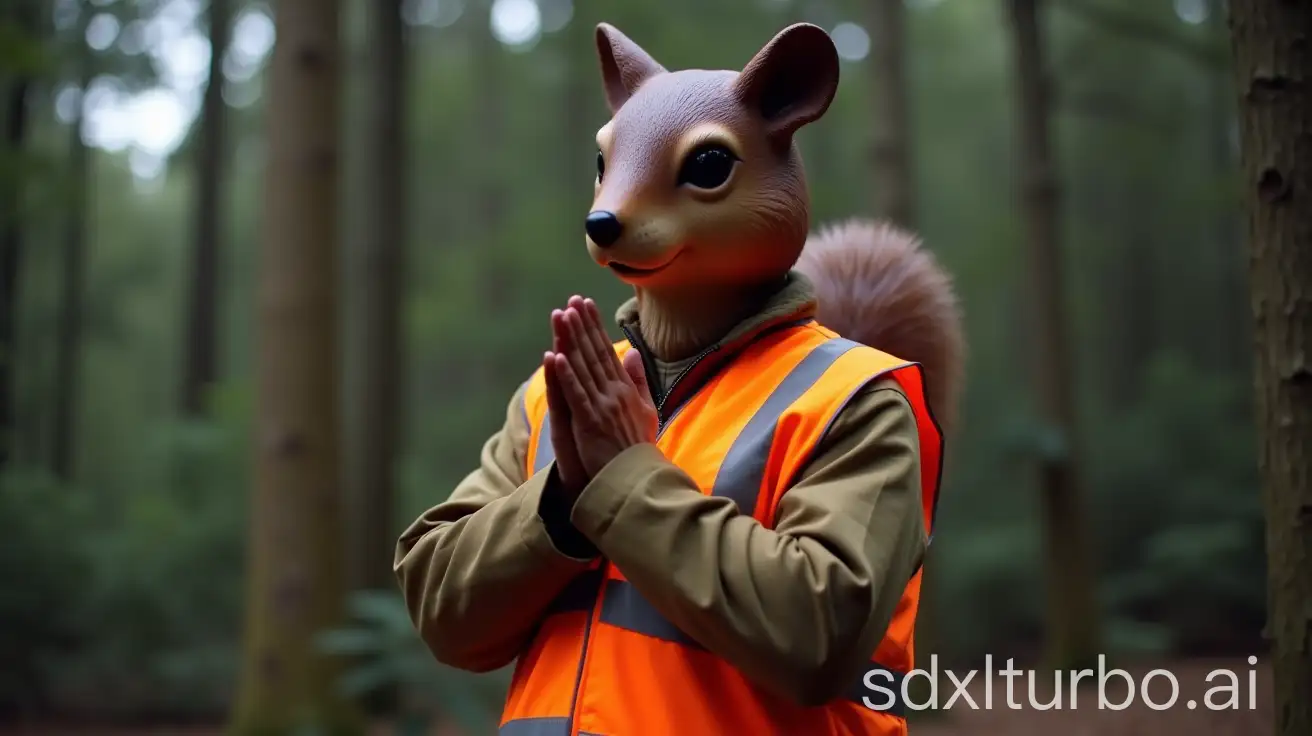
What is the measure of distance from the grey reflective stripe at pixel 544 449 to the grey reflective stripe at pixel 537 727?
→ 405 mm

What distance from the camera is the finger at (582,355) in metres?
1.73

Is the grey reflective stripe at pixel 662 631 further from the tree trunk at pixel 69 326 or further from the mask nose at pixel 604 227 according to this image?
the tree trunk at pixel 69 326

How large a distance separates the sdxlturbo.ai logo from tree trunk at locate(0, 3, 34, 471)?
26.7 ft

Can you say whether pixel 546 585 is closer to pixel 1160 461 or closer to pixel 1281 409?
pixel 1281 409

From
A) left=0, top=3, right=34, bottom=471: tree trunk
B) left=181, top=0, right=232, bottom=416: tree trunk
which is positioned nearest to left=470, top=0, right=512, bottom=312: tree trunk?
left=181, top=0, right=232, bottom=416: tree trunk

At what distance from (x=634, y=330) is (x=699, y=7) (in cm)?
1189

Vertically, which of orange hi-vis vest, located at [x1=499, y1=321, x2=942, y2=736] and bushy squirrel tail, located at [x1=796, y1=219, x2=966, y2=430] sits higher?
bushy squirrel tail, located at [x1=796, y1=219, x2=966, y2=430]

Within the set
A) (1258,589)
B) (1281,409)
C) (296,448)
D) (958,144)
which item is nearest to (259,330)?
(296,448)

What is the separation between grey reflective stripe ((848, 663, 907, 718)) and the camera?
181cm

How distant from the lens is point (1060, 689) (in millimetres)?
4465

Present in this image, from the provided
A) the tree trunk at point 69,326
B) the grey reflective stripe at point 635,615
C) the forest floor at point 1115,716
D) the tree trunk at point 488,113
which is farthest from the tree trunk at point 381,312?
the tree trunk at point 488,113

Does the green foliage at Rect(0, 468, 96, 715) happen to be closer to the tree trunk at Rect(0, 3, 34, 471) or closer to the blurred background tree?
the blurred background tree

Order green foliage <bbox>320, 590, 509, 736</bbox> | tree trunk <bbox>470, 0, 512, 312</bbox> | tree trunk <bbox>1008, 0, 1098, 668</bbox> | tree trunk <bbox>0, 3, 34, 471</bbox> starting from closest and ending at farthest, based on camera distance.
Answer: green foliage <bbox>320, 590, 509, 736</bbox>, tree trunk <bbox>1008, 0, 1098, 668</bbox>, tree trunk <bbox>0, 3, 34, 471</bbox>, tree trunk <bbox>470, 0, 512, 312</bbox>

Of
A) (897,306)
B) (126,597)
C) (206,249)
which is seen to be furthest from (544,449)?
(206,249)
